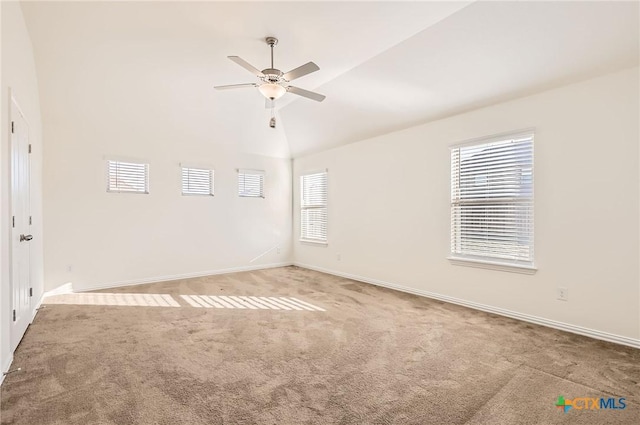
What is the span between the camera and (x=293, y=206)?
7.45 metres

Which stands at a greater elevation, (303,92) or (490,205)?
(303,92)

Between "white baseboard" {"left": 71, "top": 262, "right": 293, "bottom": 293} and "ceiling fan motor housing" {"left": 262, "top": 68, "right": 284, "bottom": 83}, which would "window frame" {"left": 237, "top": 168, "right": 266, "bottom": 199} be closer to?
"white baseboard" {"left": 71, "top": 262, "right": 293, "bottom": 293}

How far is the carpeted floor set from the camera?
195cm

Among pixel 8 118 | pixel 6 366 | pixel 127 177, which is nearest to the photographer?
pixel 6 366

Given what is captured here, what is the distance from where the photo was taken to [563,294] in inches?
133

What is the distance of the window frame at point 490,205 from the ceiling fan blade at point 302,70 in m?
2.40

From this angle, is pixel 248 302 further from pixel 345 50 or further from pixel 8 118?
pixel 345 50

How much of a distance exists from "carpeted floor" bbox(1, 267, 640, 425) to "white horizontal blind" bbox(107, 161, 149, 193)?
2036 millimetres

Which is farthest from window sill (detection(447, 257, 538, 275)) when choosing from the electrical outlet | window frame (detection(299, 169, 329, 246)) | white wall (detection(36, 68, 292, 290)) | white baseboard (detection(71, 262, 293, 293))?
white wall (detection(36, 68, 292, 290))

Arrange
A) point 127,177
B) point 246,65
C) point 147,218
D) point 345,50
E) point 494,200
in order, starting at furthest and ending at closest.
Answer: point 147,218 → point 127,177 → point 494,200 → point 345,50 → point 246,65

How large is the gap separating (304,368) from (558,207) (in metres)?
3.11

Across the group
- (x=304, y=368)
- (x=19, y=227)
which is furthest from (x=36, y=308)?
(x=304, y=368)

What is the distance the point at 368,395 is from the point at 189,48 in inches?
158

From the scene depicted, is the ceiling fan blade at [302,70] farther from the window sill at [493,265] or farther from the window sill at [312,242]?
the window sill at [312,242]
